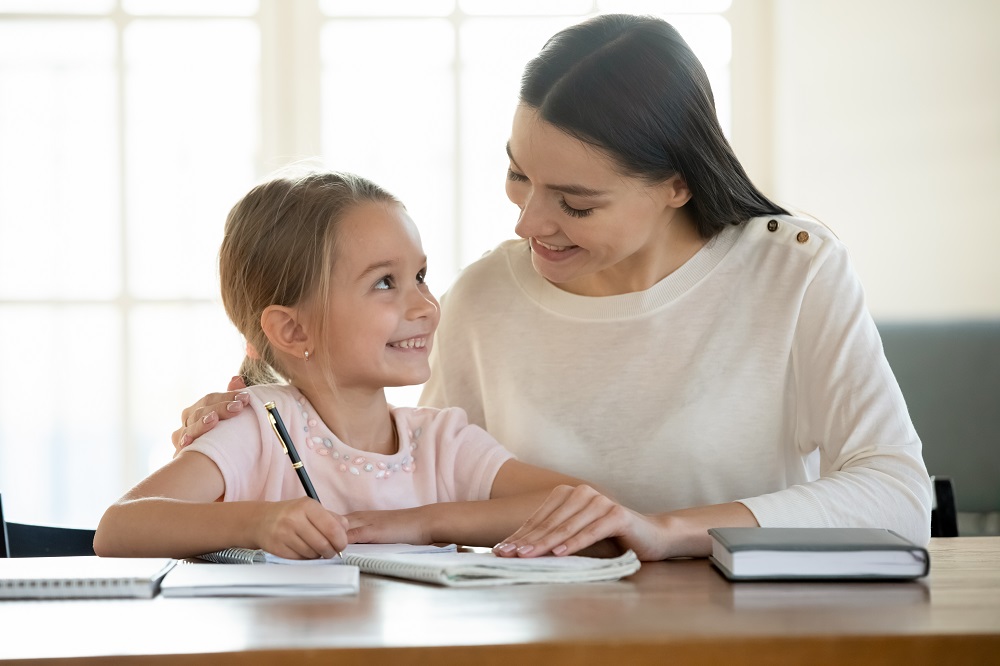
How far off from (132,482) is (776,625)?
3193 millimetres

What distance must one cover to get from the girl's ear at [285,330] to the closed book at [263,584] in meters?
0.60

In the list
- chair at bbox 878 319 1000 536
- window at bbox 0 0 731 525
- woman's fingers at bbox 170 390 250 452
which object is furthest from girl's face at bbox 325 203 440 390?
chair at bbox 878 319 1000 536

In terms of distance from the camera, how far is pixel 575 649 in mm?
809

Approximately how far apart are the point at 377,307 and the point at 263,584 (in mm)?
615

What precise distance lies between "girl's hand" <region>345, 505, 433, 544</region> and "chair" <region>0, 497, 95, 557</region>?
1.42 feet

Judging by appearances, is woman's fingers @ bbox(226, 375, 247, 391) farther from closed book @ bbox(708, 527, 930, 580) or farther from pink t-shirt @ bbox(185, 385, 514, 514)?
closed book @ bbox(708, 527, 930, 580)

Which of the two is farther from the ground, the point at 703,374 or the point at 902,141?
the point at 902,141

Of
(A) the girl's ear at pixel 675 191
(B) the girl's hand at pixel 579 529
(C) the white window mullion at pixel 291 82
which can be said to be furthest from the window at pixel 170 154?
(B) the girl's hand at pixel 579 529

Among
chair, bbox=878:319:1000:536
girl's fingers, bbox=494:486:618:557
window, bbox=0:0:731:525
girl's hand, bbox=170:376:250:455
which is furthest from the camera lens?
window, bbox=0:0:731:525

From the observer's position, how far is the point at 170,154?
12.0 ft

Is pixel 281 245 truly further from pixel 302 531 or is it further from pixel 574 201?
pixel 302 531

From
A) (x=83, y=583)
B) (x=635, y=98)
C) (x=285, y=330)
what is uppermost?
(x=635, y=98)

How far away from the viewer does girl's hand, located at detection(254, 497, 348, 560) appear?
115 cm

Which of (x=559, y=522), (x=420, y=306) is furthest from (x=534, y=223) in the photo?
(x=559, y=522)
